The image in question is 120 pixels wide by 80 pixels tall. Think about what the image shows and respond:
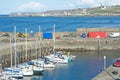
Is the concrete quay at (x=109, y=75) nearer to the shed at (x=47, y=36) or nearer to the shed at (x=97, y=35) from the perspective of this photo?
the shed at (x=47, y=36)

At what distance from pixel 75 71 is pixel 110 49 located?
23.4 metres

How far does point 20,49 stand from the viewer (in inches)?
2630

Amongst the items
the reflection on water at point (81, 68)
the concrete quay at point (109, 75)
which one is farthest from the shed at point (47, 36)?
the concrete quay at point (109, 75)

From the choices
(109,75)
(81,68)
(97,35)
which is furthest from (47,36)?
(109,75)

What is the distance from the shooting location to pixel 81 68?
6203 cm

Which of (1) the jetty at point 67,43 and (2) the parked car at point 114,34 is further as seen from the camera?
(2) the parked car at point 114,34

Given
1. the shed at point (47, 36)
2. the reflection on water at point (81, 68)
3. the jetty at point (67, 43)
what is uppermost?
the shed at point (47, 36)

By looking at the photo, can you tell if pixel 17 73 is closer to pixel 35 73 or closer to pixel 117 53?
pixel 35 73

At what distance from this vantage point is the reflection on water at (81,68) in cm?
5479

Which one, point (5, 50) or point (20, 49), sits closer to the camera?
point (5, 50)

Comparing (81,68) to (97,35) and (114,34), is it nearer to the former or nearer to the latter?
(97,35)

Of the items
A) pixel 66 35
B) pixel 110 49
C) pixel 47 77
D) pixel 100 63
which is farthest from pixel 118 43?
pixel 47 77

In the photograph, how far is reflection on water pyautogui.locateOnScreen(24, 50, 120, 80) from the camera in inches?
2157

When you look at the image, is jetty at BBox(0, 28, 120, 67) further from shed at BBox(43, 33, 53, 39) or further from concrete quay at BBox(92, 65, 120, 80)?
concrete quay at BBox(92, 65, 120, 80)
